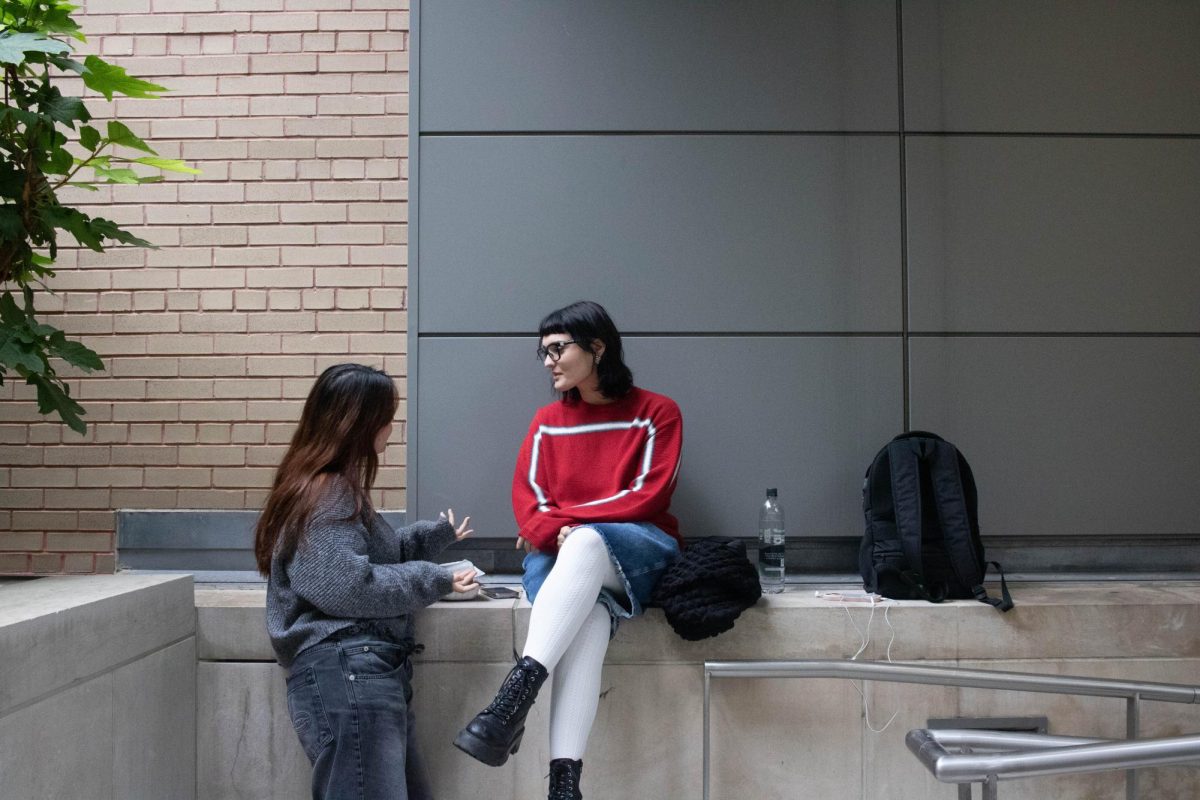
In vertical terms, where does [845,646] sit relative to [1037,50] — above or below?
below

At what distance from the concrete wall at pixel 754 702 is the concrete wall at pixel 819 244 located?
1.88 feet

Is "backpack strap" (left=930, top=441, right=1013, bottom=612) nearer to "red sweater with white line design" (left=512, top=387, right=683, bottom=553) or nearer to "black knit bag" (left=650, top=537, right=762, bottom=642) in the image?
"black knit bag" (left=650, top=537, right=762, bottom=642)

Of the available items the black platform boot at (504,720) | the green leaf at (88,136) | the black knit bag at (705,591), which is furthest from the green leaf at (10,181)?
the black knit bag at (705,591)

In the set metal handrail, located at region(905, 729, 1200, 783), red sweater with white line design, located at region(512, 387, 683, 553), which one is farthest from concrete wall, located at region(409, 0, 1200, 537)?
metal handrail, located at region(905, 729, 1200, 783)

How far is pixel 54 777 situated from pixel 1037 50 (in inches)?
153

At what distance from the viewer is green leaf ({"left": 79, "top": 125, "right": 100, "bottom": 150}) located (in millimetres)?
2625

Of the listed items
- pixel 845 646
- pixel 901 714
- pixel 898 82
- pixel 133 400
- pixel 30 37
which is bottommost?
pixel 901 714

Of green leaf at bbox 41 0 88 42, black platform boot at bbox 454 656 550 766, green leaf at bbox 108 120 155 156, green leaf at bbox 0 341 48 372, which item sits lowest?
black platform boot at bbox 454 656 550 766

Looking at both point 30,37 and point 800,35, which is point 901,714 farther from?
point 30,37

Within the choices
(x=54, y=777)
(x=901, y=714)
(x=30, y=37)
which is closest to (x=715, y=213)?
(x=901, y=714)

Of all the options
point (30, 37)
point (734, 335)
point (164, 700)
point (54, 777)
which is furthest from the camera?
point (734, 335)

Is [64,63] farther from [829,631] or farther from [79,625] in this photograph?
[829,631]

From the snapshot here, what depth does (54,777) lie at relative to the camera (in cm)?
210

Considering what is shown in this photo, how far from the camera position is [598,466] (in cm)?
295
